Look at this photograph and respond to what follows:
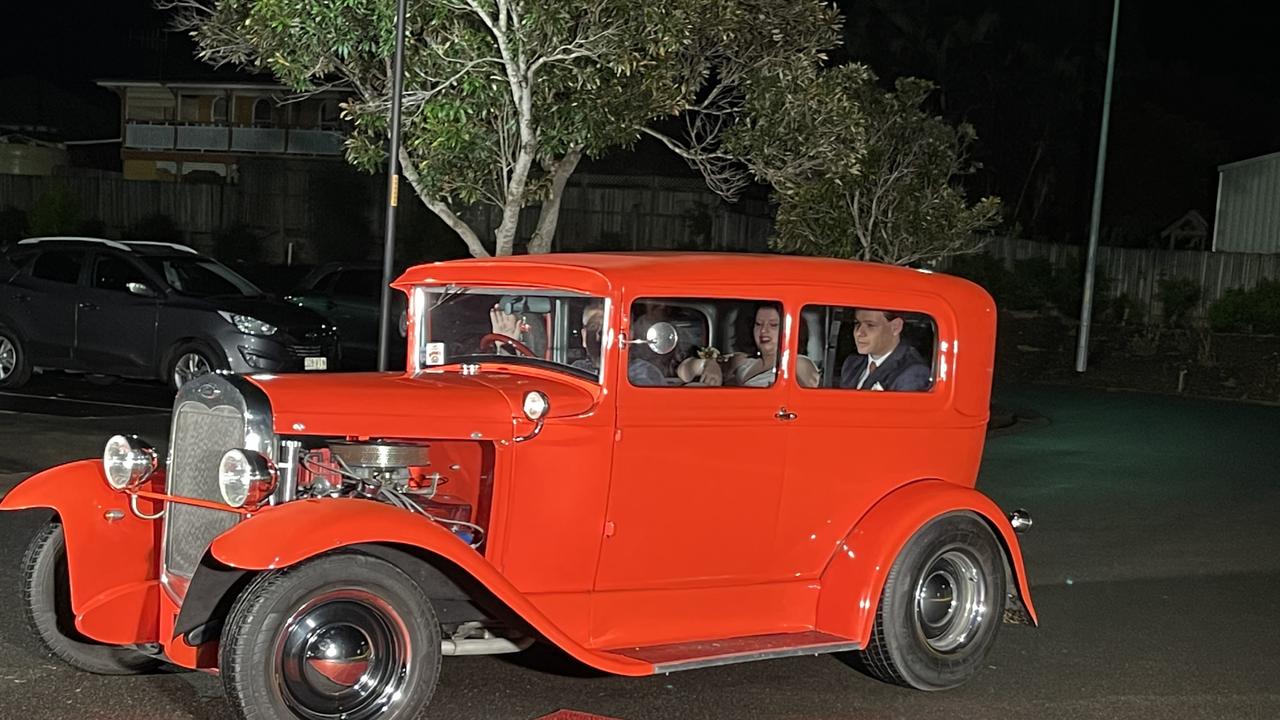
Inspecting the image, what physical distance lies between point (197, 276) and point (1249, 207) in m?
24.6

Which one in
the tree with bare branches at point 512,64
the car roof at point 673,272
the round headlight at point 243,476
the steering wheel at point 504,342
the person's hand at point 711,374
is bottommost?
the round headlight at point 243,476

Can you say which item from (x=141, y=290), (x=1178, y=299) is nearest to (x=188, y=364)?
(x=141, y=290)

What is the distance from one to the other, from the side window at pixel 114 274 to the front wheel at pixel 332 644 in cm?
1162

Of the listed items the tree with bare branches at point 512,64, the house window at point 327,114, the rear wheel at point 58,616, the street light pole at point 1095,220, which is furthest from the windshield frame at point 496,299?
the house window at point 327,114

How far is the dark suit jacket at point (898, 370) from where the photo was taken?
6.95 meters

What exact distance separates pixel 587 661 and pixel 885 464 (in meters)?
1.86

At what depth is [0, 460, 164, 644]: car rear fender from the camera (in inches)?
237

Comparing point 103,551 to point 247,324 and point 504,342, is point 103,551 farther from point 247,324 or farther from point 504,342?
point 247,324

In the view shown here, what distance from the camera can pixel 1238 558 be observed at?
34.0 ft

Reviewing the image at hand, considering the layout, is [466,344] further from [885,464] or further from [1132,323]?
[1132,323]

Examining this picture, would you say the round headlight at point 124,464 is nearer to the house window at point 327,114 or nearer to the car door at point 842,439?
the car door at point 842,439

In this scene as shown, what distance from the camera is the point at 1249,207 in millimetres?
32625

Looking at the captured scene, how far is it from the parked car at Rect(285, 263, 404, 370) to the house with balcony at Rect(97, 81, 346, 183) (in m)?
19.4

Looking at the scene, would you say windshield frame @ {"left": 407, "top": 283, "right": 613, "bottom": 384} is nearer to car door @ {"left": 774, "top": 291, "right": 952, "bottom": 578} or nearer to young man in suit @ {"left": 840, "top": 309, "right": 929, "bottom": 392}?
car door @ {"left": 774, "top": 291, "right": 952, "bottom": 578}
